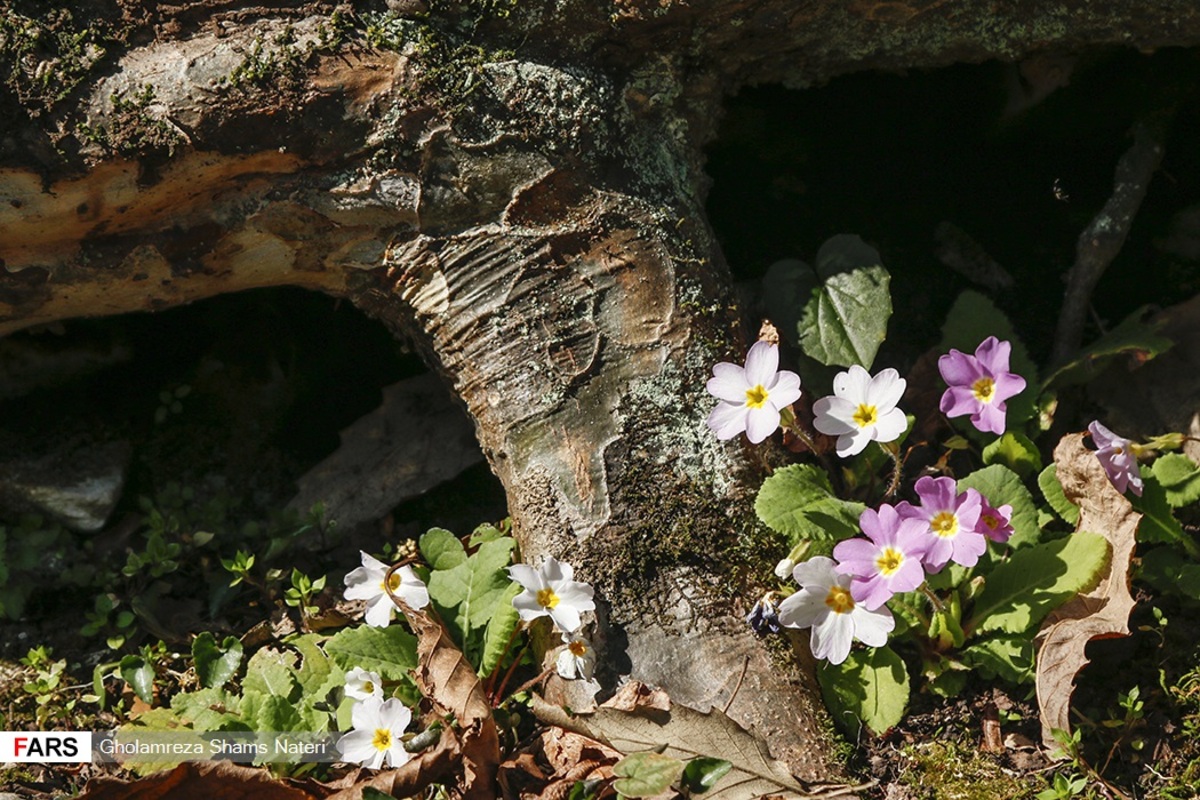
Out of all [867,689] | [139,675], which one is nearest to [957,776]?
[867,689]

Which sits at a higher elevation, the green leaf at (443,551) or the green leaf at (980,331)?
the green leaf at (980,331)

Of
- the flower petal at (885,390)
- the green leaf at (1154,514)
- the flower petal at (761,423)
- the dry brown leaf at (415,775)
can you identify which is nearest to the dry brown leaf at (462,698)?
the dry brown leaf at (415,775)

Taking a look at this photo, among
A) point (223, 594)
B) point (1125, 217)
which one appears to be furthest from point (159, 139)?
point (1125, 217)

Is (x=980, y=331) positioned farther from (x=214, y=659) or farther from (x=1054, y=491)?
(x=214, y=659)

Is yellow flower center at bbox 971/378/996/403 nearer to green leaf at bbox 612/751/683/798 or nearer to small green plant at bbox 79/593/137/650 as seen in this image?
green leaf at bbox 612/751/683/798

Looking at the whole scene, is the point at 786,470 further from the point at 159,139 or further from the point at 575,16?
the point at 159,139

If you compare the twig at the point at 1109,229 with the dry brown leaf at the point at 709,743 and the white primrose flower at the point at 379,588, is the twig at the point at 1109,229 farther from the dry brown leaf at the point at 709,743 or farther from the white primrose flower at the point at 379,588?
the white primrose flower at the point at 379,588
